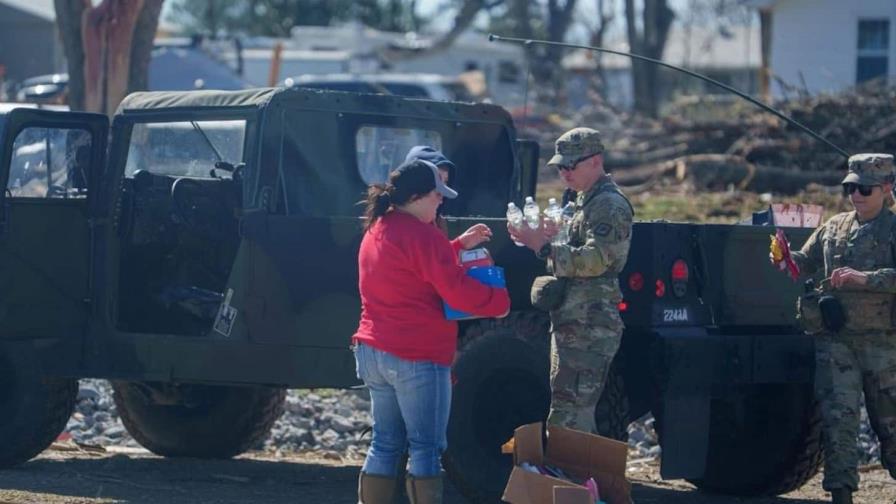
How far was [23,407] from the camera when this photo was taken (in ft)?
27.0

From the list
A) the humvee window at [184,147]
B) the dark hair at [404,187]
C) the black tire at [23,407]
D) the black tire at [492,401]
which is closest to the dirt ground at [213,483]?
the black tire at [23,407]

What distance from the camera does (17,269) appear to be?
26.7 feet

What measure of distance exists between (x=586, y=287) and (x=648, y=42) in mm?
29081

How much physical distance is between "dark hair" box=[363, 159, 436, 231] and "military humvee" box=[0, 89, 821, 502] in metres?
1.03

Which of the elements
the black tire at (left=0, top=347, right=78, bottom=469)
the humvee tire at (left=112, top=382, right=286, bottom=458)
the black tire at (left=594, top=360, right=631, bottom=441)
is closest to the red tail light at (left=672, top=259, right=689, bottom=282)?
the black tire at (left=594, top=360, right=631, bottom=441)

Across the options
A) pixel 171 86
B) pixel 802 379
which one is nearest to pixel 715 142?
pixel 171 86

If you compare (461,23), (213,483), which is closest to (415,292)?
(213,483)

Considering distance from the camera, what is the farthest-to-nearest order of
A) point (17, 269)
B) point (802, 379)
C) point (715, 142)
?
point (715, 142)
point (17, 269)
point (802, 379)

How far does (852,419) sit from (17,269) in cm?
425

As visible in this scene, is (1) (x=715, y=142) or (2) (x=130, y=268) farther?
(1) (x=715, y=142)

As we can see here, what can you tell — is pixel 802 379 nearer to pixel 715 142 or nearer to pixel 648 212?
pixel 648 212

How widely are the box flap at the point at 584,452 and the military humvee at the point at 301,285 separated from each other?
605 millimetres

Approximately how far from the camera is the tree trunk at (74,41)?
14.2m

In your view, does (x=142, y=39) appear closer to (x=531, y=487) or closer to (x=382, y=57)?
(x=531, y=487)
